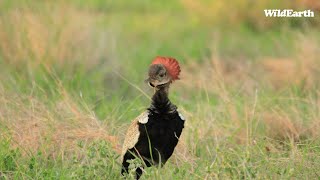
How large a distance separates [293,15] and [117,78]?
1.94m

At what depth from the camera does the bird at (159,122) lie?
498 cm

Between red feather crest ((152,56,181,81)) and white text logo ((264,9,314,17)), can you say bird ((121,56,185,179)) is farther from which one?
white text logo ((264,9,314,17))

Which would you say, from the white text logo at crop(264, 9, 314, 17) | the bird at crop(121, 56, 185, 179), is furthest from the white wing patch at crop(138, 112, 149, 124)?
the white text logo at crop(264, 9, 314, 17)

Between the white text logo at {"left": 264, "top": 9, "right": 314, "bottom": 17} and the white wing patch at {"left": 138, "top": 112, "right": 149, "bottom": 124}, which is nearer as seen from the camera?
the white wing patch at {"left": 138, "top": 112, "right": 149, "bottom": 124}

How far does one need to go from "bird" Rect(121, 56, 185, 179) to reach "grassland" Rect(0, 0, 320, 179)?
15 centimetres

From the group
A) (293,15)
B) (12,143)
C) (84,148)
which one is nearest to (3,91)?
(12,143)

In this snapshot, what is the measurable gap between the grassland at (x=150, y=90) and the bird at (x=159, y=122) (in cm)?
15

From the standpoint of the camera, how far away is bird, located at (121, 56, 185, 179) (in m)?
4.98

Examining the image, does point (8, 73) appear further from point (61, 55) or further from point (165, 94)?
point (165, 94)

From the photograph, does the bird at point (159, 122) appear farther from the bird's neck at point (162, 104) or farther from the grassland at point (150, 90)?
the grassland at point (150, 90)

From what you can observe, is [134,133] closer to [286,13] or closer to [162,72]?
[162,72]

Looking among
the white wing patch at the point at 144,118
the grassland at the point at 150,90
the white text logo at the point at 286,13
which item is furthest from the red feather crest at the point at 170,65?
the white text logo at the point at 286,13

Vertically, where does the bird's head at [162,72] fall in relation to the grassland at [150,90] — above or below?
above

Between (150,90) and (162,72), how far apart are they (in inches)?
104
